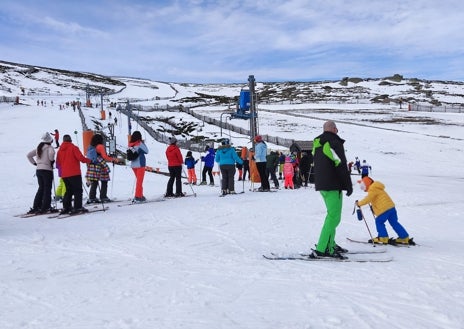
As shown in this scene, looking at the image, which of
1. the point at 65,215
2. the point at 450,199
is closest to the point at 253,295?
the point at 65,215

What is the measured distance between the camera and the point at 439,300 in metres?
4.22

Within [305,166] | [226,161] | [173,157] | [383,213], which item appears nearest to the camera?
[383,213]

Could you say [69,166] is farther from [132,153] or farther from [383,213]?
[383,213]

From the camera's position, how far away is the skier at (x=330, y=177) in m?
5.67

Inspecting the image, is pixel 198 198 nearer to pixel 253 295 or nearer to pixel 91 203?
pixel 91 203

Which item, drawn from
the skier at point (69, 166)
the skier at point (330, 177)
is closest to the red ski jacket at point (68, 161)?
the skier at point (69, 166)

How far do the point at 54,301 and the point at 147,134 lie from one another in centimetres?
3824

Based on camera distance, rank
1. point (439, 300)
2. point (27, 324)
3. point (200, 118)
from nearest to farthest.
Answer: point (27, 324) → point (439, 300) → point (200, 118)

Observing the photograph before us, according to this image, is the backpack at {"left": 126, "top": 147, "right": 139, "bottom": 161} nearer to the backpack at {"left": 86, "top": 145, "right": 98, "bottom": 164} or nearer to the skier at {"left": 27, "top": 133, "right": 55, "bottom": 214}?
the backpack at {"left": 86, "top": 145, "right": 98, "bottom": 164}

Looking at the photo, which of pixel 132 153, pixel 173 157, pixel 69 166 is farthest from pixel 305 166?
pixel 69 166

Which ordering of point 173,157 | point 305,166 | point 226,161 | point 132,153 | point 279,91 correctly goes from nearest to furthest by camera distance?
point 132,153
point 173,157
point 226,161
point 305,166
point 279,91

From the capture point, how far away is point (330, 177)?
18.8 feet

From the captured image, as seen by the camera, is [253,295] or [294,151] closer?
[253,295]

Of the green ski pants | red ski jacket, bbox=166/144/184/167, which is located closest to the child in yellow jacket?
the green ski pants
